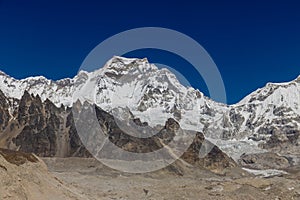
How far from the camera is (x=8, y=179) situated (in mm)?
43562

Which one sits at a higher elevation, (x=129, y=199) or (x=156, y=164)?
(x=156, y=164)

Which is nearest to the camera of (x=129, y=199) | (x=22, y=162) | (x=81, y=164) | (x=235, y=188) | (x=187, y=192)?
(x=22, y=162)

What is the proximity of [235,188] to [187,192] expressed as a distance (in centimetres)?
1055

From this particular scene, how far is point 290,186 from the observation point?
88250mm

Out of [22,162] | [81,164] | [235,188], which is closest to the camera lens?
[22,162]

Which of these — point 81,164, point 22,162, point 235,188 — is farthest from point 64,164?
point 22,162

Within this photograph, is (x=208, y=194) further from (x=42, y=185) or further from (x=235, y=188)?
(x=42, y=185)

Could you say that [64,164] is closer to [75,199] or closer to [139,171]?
[139,171]

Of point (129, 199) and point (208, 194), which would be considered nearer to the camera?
point (129, 199)

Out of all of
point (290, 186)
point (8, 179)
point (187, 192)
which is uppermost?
point (290, 186)

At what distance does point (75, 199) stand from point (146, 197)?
20.3 meters

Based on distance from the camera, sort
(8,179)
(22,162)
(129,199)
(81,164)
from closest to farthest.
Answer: (8,179) → (22,162) → (129,199) → (81,164)

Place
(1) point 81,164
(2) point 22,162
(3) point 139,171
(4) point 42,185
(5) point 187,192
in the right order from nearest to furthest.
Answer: (4) point 42,185
(2) point 22,162
(5) point 187,192
(3) point 139,171
(1) point 81,164

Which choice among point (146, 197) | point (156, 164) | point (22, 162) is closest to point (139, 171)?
point (156, 164)
